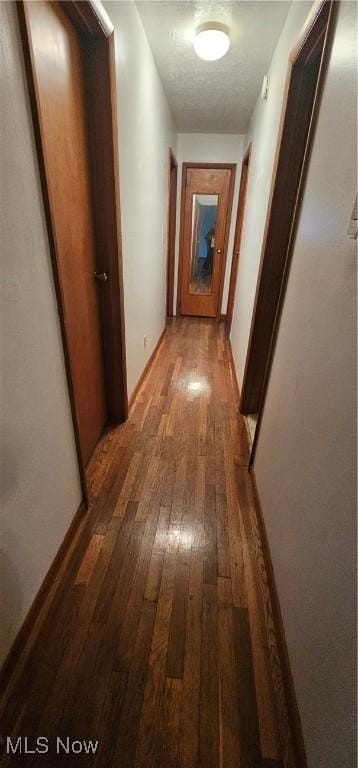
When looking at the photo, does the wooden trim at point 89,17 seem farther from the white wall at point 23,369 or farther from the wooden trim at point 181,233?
the wooden trim at point 181,233

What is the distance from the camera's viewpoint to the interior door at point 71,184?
3.16 feet

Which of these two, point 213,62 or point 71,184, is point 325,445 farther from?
point 213,62

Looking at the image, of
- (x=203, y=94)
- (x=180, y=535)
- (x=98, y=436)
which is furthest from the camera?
(x=203, y=94)

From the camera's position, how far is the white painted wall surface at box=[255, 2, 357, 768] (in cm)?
66

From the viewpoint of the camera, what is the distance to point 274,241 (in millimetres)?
1757

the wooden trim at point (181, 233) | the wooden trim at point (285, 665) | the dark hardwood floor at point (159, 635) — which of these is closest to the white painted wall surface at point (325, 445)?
the wooden trim at point (285, 665)

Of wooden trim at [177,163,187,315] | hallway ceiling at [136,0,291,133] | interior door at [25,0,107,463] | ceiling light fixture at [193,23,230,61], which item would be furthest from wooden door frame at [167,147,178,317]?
interior door at [25,0,107,463]

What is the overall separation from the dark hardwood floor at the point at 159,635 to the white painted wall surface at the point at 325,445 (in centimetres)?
17

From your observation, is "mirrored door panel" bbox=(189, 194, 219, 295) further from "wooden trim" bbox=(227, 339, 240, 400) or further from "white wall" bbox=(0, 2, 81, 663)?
"white wall" bbox=(0, 2, 81, 663)

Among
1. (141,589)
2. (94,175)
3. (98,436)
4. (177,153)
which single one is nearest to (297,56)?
(94,175)

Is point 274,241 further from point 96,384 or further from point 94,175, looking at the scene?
point 96,384

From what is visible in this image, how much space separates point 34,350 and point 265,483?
3.80ft

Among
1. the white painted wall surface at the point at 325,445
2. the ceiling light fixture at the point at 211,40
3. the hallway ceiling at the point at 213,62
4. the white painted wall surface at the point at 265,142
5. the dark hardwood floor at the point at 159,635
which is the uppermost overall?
the hallway ceiling at the point at 213,62

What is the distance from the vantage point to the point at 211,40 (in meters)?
1.71
